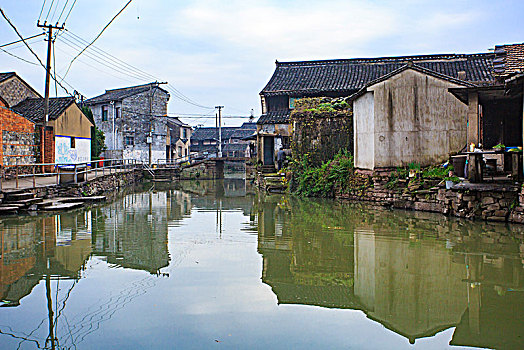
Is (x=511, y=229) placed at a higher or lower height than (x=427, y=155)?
lower

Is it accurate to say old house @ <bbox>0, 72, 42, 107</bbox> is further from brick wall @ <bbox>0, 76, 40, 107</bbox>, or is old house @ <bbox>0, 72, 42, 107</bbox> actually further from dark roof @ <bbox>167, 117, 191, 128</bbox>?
dark roof @ <bbox>167, 117, 191, 128</bbox>

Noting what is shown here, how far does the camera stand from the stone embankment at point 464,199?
10512 mm

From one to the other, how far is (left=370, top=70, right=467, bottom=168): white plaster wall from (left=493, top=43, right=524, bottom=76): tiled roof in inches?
67.0

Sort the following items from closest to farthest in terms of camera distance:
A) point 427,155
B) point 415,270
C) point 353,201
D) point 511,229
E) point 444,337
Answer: point 444,337, point 415,270, point 511,229, point 427,155, point 353,201

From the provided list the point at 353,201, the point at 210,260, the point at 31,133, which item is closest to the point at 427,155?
the point at 353,201

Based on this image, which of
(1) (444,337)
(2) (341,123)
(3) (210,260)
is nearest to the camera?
(1) (444,337)

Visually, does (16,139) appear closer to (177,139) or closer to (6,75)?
(6,75)

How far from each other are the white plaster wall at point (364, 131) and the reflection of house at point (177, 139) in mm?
32700

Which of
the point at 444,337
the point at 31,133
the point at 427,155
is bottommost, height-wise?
the point at 444,337

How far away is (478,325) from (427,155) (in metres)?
10.4

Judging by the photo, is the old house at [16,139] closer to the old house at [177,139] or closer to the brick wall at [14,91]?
the brick wall at [14,91]

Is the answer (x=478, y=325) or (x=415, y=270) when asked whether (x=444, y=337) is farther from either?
(x=415, y=270)

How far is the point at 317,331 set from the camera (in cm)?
466

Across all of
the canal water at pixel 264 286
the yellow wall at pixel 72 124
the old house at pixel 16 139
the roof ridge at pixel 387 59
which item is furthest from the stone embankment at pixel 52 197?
the roof ridge at pixel 387 59
